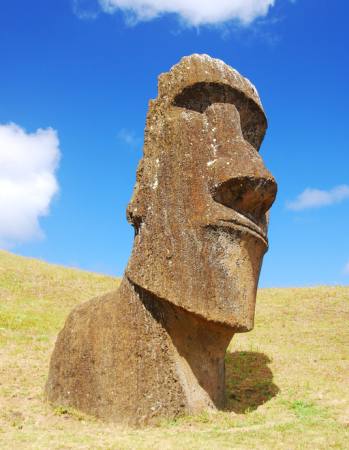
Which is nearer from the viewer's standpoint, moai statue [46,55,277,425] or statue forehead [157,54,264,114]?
moai statue [46,55,277,425]

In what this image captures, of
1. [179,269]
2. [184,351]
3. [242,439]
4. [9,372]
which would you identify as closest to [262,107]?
[179,269]

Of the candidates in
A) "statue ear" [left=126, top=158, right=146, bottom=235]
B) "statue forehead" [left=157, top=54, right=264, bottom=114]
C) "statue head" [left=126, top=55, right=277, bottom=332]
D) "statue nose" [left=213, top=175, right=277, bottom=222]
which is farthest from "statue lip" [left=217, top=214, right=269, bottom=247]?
"statue forehead" [left=157, top=54, right=264, bottom=114]

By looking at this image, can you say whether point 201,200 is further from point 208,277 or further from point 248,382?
point 248,382

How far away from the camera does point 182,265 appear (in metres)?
9.29

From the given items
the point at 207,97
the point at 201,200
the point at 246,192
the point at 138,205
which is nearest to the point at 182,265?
the point at 201,200

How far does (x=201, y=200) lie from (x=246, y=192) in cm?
79

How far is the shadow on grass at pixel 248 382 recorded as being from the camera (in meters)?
11.1

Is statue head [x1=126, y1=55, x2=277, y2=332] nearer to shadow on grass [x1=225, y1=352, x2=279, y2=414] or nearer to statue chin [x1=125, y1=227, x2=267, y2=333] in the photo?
statue chin [x1=125, y1=227, x2=267, y2=333]

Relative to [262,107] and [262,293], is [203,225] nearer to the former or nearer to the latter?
[262,107]

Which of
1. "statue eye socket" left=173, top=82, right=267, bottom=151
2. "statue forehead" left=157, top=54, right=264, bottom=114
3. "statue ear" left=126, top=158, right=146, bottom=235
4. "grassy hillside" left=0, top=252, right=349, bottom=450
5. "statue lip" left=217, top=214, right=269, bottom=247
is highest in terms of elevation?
"statue forehead" left=157, top=54, right=264, bottom=114

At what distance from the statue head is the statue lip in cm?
2

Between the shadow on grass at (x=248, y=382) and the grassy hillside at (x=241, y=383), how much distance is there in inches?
0.9

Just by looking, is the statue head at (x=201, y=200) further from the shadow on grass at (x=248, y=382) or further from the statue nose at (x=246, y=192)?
the shadow on grass at (x=248, y=382)

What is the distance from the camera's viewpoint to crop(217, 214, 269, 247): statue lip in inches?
365
